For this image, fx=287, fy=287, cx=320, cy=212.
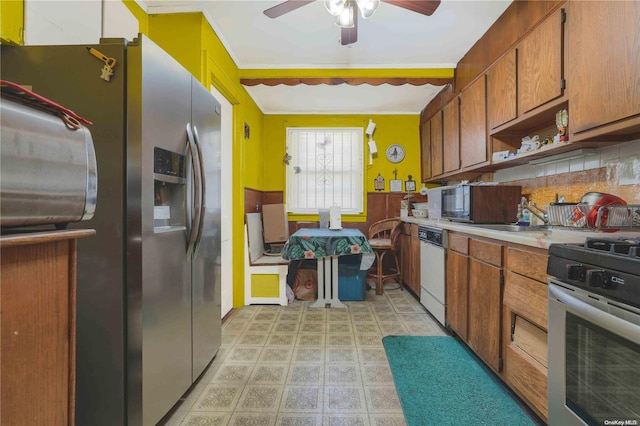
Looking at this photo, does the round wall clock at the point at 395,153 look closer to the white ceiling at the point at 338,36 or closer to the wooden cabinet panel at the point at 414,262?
the white ceiling at the point at 338,36

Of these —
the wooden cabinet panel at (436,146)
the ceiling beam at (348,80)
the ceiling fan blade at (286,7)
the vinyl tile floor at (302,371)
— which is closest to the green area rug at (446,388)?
the vinyl tile floor at (302,371)

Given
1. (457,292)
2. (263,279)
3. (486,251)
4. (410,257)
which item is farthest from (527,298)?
(263,279)

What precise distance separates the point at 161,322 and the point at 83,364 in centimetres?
32

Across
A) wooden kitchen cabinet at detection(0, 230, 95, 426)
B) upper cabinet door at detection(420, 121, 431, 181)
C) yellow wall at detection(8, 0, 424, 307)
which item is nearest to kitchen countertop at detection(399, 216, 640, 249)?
wooden kitchen cabinet at detection(0, 230, 95, 426)

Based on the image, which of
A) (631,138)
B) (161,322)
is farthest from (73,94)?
(631,138)

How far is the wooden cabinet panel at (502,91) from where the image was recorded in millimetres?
2252

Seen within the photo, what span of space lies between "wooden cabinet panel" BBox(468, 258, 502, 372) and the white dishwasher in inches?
19.6

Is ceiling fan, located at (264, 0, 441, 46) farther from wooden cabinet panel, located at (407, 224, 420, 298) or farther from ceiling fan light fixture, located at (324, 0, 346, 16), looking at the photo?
wooden cabinet panel, located at (407, 224, 420, 298)

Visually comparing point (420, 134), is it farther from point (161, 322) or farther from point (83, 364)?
point (83, 364)

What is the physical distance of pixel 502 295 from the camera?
5.95ft

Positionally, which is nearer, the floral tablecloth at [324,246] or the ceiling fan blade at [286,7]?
the ceiling fan blade at [286,7]

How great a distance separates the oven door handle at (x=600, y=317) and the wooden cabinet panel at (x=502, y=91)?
62.0 inches

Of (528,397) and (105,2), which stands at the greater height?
(105,2)

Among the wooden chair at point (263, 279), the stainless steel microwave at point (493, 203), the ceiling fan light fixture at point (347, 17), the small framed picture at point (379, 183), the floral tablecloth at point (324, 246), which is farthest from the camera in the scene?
the small framed picture at point (379, 183)
